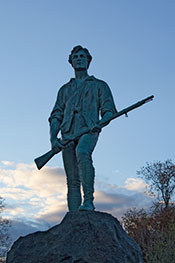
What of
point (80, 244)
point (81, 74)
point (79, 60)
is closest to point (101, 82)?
point (81, 74)

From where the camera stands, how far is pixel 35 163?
6855mm

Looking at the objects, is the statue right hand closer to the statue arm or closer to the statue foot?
the statue arm

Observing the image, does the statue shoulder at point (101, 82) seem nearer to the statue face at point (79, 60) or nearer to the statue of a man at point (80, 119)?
the statue of a man at point (80, 119)

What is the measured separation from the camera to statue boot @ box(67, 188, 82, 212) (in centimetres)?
652

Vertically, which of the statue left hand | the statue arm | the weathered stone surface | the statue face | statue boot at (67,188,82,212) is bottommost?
the weathered stone surface

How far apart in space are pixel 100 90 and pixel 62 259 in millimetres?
2793

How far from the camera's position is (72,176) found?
6.66 m

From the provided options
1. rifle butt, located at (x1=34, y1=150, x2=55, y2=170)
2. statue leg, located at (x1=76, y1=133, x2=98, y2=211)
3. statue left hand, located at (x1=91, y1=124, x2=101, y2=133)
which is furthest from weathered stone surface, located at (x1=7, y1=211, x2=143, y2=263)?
statue left hand, located at (x1=91, y1=124, x2=101, y2=133)

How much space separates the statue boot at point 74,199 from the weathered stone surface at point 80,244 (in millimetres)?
550

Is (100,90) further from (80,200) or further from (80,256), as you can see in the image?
(80,256)

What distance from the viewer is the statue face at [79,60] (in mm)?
7059

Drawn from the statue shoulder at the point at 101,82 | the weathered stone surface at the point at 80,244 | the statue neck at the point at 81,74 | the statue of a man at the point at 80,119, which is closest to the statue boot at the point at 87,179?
the statue of a man at the point at 80,119

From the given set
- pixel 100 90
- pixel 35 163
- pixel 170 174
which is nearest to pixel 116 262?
pixel 35 163

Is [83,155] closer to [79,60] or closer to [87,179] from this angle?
[87,179]
